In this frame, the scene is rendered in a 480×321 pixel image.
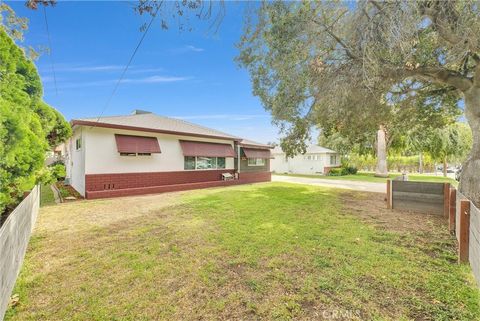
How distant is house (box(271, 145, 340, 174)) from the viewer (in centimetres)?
3023

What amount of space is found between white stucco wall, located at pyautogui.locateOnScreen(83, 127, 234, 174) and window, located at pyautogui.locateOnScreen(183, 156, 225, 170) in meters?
0.48

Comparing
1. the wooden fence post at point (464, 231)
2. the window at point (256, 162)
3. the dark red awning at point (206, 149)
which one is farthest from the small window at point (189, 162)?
the wooden fence post at point (464, 231)

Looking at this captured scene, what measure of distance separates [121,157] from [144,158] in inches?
47.5

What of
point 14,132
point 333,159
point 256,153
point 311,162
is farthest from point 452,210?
point 333,159

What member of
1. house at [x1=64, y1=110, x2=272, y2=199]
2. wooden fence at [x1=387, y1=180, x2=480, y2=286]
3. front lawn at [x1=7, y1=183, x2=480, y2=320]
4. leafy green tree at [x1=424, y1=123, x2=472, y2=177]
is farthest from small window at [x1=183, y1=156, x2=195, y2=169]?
leafy green tree at [x1=424, y1=123, x2=472, y2=177]

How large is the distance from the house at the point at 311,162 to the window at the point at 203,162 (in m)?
15.3

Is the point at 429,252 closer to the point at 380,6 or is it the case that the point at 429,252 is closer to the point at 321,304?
the point at 321,304

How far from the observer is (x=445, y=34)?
633 centimetres

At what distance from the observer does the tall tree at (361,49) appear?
5.91 metres

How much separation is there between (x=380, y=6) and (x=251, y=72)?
16.0 ft

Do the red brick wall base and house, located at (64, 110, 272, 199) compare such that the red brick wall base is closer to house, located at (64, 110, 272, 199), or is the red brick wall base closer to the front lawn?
house, located at (64, 110, 272, 199)

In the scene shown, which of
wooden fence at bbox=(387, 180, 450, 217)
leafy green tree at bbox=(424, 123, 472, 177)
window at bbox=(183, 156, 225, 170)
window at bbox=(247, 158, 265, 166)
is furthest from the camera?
leafy green tree at bbox=(424, 123, 472, 177)

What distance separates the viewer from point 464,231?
4090 millimetres

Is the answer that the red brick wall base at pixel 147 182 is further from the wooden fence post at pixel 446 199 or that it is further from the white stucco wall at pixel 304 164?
the white stucco wall at pixel 304 164
